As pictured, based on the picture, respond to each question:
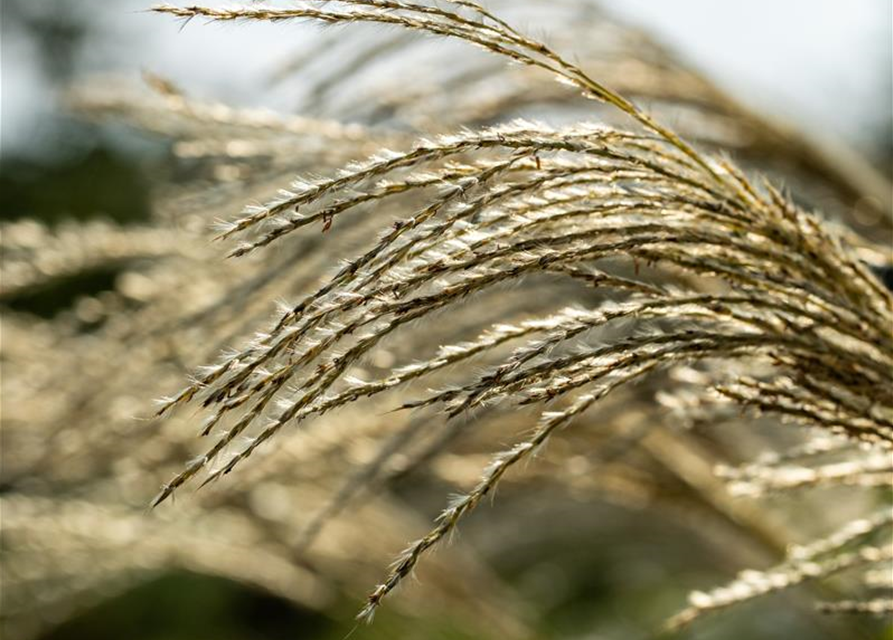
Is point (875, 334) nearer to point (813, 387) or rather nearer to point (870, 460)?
point (813, 387)

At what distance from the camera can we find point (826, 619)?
1.97 m

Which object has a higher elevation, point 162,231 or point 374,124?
point 374,124

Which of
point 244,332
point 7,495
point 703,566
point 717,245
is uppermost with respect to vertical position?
point 703,566

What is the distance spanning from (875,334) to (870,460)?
0.17 metres

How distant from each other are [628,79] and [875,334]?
861 mm

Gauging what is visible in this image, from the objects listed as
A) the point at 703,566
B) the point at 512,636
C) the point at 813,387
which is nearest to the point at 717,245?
the point at 813,387

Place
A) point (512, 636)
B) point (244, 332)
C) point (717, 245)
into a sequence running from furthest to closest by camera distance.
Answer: point (512, 636) → point (244, 332) → point (717, 245)

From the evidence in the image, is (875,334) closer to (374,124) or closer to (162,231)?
(374,124)

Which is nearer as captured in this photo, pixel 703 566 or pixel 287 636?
pixel 703 566

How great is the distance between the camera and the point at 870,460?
1.12 metres

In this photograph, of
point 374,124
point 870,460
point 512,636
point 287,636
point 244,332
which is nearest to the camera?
point 870,460

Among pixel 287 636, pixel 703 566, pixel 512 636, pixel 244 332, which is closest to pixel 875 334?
pixel 244 332

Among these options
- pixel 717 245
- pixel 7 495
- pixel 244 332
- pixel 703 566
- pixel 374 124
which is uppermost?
pixel 703 566

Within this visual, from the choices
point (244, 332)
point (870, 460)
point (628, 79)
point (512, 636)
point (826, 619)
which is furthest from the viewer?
point (512, 636)
